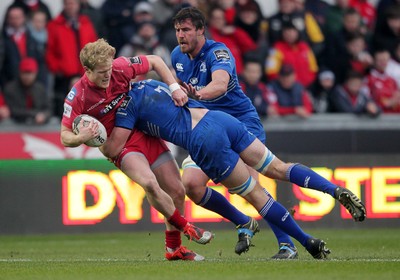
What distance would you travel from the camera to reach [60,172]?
53.6 ft

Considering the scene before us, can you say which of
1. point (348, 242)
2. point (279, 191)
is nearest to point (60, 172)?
point (279, 191)

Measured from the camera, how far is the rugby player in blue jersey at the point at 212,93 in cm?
1103

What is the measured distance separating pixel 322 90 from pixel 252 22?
167 centimetres

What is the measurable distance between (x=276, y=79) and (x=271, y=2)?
2.51m

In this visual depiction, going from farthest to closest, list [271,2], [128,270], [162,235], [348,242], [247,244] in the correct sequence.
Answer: [271,2], [162,235], [348,242], [247,244], [128,270]

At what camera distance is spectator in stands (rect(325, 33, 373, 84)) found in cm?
1878

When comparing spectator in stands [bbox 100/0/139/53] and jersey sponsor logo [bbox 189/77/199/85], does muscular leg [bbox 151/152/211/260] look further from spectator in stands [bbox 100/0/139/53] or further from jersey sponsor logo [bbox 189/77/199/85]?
spectator in stands [bbox 100/0/139/53]

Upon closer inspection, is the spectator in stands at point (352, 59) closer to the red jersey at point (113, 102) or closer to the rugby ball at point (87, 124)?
the red jersey at point (113, 102)

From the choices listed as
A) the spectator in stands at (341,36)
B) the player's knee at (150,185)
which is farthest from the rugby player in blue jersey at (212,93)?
the spectator in stands at (341,36)

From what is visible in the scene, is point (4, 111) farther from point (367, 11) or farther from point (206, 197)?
point (367, 11)

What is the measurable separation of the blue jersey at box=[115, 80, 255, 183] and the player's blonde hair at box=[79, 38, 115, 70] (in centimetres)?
58

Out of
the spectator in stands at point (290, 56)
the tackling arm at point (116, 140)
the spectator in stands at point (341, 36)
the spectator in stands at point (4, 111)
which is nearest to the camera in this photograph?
the tackling arm at point (116, 140)

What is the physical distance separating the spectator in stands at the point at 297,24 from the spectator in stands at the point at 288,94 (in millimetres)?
1171

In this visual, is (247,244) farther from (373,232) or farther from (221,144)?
(373,232)
